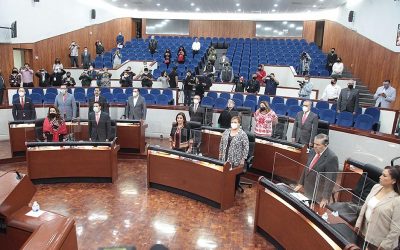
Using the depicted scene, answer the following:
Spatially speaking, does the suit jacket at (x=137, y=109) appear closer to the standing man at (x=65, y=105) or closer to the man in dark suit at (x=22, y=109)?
the standing man at (x=65, y=105)

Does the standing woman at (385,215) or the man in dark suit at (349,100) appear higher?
the man in dark suit at (349,100)

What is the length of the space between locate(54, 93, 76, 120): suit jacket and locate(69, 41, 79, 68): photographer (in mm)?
8865

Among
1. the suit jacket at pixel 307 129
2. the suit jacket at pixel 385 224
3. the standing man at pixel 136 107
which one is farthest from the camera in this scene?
the standing man at pixel 136 107

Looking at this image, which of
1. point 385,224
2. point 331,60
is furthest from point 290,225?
point 331,60

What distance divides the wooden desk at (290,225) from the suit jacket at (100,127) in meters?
3.53

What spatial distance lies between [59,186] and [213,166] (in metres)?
2.91

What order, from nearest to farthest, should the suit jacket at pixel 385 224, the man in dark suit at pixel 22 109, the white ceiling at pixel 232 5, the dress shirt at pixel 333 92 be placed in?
the suit jacket at pixel 385 224 < the man in dark suit at pixel 22 109 < the dress shirt at pixel 333 92 < the white ceiling at pixel 232 5

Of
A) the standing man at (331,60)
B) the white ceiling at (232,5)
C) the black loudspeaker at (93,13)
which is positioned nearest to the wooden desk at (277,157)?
the standing man at (331,60)

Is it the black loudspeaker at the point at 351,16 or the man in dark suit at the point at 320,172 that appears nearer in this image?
the man in dark suit at the point at 320,172

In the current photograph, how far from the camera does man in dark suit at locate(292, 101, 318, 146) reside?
6.18m

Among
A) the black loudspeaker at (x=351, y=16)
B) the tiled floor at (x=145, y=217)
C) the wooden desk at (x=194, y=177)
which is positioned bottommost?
the tiled floor at (x=145, y=217)

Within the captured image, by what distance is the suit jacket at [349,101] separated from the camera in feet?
27.1

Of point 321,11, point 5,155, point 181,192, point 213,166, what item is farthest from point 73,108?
A: point 321,11

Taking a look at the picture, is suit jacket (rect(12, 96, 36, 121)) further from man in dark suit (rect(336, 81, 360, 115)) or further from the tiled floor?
man in dark suit (rect(336, 81, 360, 115))
